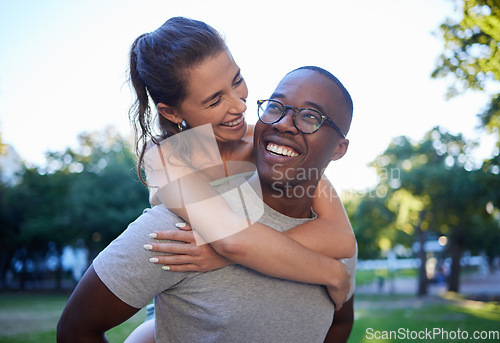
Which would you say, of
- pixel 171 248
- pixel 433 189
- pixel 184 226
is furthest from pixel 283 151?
pixel 433 189

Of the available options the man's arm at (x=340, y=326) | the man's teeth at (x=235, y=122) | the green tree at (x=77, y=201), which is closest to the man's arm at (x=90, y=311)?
the man's arm at (x=340, y=326)

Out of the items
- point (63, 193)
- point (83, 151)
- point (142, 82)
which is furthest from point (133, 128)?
point (83, 151)

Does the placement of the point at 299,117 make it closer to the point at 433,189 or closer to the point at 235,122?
the point at 235,122

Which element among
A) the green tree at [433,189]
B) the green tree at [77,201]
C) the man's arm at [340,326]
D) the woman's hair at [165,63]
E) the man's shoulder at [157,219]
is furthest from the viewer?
the green tree at [77,201]

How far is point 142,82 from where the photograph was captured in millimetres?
2627

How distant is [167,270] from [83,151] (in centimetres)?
3459

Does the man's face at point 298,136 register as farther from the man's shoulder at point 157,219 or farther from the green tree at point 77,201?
the green tree at point 77,201

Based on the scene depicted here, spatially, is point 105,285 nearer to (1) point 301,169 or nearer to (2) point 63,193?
(1) point 301,169

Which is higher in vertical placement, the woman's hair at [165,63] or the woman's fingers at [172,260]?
the woman's hair at [165,63]

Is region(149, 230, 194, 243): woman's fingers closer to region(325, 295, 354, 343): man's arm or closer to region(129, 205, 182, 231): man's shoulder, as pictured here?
region(129, 205, 182, 231): man's shoulder

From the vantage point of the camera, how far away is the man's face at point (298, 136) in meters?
1.95

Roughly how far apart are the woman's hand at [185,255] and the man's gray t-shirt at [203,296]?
34 mm

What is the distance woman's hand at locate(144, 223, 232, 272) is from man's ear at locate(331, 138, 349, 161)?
80 cm

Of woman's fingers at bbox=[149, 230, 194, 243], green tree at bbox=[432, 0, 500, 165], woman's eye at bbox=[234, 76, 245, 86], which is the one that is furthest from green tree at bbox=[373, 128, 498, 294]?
woman's fingers at bbox=[149, 230, 194, 243]
